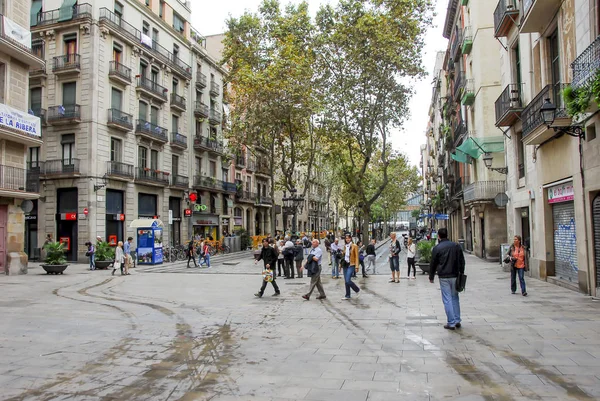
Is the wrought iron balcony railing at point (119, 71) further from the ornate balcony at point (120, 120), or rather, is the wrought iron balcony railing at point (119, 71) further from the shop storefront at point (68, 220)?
the shop storefront at point (68, 220)

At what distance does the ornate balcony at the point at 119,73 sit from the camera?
29.1 metres

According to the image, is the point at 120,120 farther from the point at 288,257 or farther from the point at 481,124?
the point at 481,124

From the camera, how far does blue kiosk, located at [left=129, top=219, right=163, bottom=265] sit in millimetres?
25969

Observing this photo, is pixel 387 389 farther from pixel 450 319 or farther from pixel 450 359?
pixel 450 319

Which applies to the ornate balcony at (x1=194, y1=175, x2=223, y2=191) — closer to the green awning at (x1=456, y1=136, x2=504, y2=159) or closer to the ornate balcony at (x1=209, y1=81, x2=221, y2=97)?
the ornate balcony at (x1=209, y1=81, x2=221, y2=97)

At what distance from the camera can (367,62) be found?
25.8m

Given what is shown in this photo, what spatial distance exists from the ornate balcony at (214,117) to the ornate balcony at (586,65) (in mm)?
34428

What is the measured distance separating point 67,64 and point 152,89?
20.2ft

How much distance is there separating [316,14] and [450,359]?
24996mm

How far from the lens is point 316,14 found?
Answer: 27.7m

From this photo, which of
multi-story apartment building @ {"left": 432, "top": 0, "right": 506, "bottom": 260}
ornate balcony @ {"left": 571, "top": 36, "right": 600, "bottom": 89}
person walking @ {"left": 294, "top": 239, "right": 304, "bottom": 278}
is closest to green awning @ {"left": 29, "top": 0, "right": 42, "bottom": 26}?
person walking @ {"left": 294, "top": 239, "right": 304, "bottom": 278}

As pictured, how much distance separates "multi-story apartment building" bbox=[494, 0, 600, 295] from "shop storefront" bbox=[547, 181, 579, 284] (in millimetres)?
28

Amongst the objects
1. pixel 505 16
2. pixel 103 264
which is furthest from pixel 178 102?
pixel 505 16

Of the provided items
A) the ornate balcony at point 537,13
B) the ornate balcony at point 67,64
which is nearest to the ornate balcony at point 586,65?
the ornate balcony at point 537,13
